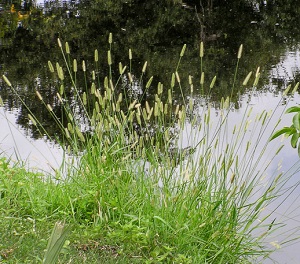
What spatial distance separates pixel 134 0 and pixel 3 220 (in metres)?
13.8

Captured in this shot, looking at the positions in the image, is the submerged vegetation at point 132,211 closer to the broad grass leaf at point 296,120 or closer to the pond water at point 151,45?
the broad grass leaf at point 296,120

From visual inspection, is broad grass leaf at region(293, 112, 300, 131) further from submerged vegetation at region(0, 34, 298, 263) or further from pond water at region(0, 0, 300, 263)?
pond water at region(0, 0, 300, 263)

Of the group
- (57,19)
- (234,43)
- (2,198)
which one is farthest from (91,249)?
(57,19)

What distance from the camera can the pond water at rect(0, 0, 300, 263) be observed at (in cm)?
816

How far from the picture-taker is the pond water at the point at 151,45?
8164mm

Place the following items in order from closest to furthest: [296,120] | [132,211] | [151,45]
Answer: [296,120] < [132,211] < [151,45]

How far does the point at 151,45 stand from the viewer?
12016mm

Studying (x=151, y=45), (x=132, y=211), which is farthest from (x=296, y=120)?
(x=151, y=45)

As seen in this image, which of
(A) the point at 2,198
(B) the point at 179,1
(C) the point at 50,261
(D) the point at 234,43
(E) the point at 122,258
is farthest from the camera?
(B) the point at 179,1

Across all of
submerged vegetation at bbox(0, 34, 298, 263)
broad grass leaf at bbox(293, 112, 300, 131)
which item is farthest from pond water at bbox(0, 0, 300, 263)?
broad grass leaf at bbox(293, 112, 300, 131)

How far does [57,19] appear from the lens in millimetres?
13820

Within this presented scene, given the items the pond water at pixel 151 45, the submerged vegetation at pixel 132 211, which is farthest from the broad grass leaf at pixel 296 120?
the pond water at pixel 151 45

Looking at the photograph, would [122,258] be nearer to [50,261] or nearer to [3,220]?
[3,220]

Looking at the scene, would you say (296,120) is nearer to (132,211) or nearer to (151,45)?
(132,211)
